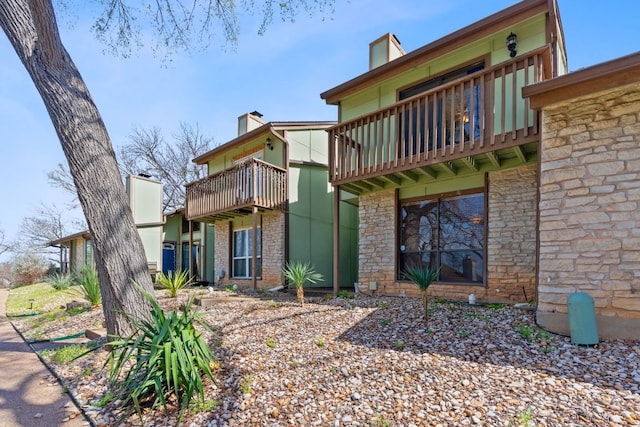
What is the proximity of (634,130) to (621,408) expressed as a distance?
3148mm

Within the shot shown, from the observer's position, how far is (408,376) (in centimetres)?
323

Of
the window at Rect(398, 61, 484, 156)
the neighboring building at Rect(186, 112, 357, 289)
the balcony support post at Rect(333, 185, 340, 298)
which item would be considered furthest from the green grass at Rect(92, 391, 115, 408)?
the neighboring building at Rect(186, 112, 357, 289)

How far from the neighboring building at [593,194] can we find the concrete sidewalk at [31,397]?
5.46m

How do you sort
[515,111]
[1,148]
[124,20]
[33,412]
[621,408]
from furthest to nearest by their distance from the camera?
[1,148]
[124,20]
[515,111]
[33,412]
[621,408]

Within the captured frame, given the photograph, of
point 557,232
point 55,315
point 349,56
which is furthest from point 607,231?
point 55,315

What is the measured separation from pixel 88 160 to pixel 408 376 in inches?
172

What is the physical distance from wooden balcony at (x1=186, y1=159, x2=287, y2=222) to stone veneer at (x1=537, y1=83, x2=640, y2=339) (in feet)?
22.7

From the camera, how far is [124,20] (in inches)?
245

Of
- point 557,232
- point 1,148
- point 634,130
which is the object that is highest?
point 1,148

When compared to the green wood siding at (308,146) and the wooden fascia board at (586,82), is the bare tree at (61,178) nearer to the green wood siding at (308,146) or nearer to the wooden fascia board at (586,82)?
the green wood siding at (308,146)

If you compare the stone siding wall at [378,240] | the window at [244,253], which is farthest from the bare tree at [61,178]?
the stone siding wall at [378,240]

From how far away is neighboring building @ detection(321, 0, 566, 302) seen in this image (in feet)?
18.5

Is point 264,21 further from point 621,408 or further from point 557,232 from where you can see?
point 621,408

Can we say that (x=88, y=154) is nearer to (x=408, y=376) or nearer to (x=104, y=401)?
(x=104, y=401)
